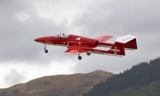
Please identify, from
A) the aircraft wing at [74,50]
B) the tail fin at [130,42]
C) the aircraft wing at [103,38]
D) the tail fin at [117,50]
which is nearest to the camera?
the tail fin at [117,50]

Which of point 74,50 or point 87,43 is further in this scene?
point 87,43

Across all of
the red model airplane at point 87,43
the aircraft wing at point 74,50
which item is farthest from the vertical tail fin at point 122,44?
the aircraft wing at point 74,50

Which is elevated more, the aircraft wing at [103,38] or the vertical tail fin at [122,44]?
the aircraft wing at [103,38]

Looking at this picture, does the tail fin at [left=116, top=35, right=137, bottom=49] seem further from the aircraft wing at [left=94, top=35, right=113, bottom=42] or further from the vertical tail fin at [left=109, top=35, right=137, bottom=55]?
the aircraft wing at [left=94, top=35, right=113, bottom=42]

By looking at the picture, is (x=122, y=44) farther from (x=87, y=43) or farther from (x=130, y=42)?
(x=87, y=43)

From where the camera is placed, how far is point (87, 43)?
234 feet

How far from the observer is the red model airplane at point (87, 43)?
65938 millimetres

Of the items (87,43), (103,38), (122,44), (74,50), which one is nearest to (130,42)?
(122,44)

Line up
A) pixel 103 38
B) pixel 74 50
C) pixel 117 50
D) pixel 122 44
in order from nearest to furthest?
pixel 117 50, pixel 122 44, pixel 74 50, pixel 103 38

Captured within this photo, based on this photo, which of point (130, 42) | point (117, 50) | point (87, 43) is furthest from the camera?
point (87, 43)

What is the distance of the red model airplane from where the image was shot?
65938mm

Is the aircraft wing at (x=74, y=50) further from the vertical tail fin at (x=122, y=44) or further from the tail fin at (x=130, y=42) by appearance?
the tail fin at (x=130, y=42)

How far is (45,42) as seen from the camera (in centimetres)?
7450

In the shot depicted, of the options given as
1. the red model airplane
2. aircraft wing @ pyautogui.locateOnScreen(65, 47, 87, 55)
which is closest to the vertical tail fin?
the red model airplane
